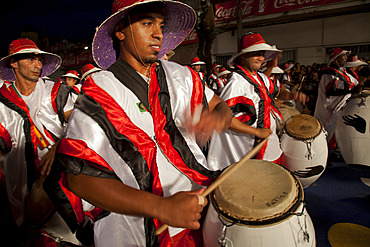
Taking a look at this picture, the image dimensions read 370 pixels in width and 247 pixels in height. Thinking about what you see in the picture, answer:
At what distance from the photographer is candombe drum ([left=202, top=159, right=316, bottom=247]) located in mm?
1156

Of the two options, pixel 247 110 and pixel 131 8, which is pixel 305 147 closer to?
pixel 247 110


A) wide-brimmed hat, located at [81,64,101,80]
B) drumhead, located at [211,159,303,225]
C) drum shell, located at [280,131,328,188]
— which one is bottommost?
drum shell, located at [280,131,328,188]

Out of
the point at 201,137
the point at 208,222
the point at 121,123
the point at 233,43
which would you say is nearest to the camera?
the point at 121,123

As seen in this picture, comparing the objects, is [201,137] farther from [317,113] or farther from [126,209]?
[317,113]

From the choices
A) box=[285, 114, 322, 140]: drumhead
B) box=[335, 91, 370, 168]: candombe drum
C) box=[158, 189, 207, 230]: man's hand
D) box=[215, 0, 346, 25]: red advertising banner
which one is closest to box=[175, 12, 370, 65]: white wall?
box=[215, 0, 346, 25]: red advertising banner

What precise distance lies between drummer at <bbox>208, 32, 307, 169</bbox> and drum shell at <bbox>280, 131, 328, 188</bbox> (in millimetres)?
132

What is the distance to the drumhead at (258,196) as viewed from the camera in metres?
1.18

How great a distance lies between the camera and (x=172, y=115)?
4.66 feet

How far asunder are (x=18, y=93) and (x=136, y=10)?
2351 millimetres

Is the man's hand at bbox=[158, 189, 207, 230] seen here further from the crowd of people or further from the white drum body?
the white drum body

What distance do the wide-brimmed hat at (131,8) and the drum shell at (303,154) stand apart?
2.24m

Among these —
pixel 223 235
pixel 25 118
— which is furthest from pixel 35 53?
pixel 223 235

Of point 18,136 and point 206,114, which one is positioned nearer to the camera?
point 206,114

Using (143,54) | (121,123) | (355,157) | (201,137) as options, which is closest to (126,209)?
(121,123)
